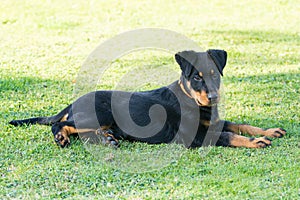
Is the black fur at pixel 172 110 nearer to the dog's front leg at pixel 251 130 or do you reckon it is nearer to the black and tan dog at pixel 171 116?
the black and tan dog at pixel 171 116

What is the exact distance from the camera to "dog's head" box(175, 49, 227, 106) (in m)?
6.88

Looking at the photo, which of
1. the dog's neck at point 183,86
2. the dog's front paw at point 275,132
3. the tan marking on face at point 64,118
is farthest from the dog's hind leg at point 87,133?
the dog's front paw at point 275,132

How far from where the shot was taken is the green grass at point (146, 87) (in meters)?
5.93

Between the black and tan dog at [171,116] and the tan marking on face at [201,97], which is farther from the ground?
the tan marking on face at [201,97]

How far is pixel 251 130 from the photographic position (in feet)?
24.5

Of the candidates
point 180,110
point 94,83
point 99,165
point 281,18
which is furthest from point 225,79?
point 281,18

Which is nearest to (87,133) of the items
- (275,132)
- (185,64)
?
(185,64)

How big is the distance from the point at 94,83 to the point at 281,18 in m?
8.28

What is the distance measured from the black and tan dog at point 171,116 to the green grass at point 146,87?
19 centimetres

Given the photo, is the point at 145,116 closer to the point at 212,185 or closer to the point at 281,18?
the point at 212,185

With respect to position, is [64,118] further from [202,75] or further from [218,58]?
[218,58]

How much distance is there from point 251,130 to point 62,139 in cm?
245

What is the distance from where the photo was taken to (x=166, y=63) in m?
11.8

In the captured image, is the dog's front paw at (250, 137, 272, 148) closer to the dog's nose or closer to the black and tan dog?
the black and tan dog
